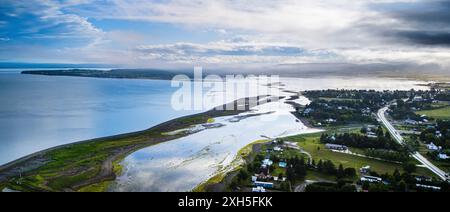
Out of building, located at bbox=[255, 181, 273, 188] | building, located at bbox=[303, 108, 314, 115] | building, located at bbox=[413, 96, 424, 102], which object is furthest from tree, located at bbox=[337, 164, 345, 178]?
building, located at bbox=[413, 96, 424, 102]

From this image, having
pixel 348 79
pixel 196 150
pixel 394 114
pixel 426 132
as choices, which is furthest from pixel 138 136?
pixel 348 79

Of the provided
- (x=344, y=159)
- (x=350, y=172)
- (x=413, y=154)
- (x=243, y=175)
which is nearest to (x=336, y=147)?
(x=344, y=159)

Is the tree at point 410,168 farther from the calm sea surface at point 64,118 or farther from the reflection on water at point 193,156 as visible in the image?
the calm sea surface at point 64,118

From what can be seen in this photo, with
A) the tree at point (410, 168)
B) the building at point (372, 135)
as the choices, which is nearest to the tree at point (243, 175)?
the tree at point (410, 168)

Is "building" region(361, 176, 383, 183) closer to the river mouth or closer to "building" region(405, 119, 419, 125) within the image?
the river mouth

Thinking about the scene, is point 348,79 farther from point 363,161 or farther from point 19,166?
point 19,166

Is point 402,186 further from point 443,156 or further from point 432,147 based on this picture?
point 432,147
